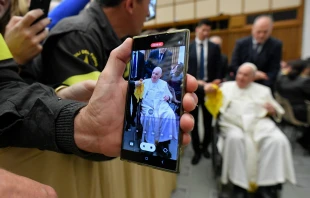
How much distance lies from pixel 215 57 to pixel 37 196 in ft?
9.14

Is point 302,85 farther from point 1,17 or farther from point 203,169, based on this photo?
point 1,17

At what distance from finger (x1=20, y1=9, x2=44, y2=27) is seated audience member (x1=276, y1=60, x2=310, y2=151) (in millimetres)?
3020

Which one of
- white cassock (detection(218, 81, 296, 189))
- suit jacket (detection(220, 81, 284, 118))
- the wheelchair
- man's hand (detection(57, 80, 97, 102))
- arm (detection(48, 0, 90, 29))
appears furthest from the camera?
suit jacket (detection(220, 81, 284, 118))

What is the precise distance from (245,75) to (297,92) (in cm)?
114

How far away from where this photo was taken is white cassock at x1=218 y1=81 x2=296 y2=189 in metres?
1.94

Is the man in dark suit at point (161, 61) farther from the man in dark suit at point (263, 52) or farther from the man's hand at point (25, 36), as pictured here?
the man in dark suit at point (263, 52)

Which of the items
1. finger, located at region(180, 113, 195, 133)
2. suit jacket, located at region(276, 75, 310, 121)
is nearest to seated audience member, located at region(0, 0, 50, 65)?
finger, located at region(180, 113, 195, 133)

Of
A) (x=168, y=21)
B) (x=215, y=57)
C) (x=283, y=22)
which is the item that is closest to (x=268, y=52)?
(x=215, y=57)

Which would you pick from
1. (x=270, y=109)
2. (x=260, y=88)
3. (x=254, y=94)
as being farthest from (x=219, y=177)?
(x=260, y=88)

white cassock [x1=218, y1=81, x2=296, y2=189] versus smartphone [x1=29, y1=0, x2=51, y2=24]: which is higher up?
smartphone [x1=29, y1=0, x2=51, y2=24]

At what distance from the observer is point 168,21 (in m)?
6.63

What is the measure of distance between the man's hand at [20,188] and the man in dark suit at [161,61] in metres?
0.28

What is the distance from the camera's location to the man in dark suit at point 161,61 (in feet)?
1.57

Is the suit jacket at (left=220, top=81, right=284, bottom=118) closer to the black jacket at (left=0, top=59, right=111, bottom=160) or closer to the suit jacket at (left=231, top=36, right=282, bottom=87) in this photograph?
the suit jacket at (left=231, top=36, right=282, bottom=87)
